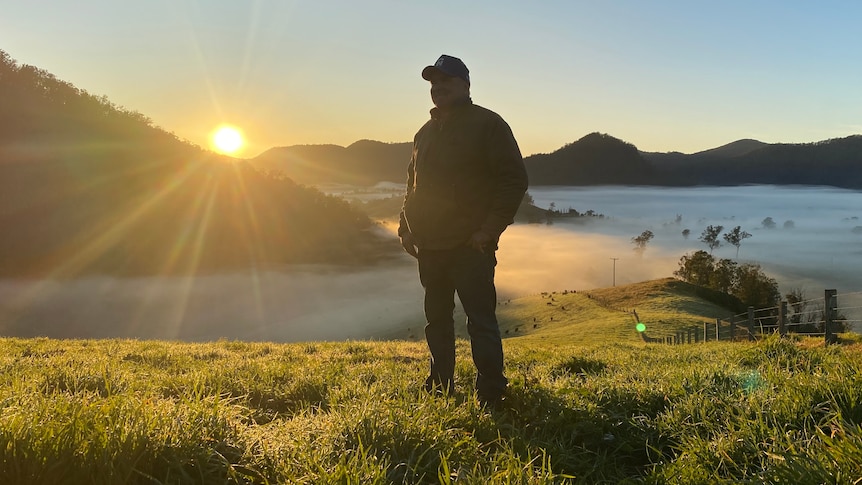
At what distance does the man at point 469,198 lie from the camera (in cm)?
383

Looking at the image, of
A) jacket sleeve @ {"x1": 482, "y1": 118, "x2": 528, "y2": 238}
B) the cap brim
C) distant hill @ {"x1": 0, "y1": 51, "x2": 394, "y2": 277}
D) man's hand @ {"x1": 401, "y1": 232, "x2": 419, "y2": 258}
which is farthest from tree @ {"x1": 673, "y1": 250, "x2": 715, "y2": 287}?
distant hill @ {"x1": 0, "y1": 51, "x2": 394, "y2": 277}

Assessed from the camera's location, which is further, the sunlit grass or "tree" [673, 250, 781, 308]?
"tree" [673, 250, 781, 308]

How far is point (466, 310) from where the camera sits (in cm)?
401

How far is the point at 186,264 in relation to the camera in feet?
638

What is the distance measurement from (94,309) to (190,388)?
661ft

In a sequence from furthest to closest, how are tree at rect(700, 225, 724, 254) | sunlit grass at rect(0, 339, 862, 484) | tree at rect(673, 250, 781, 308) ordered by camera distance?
tree at rect(700, 225, 724, 254), tree at rect(673, 250, 781, 308), sunlit grass at rect(0, 339, 862, 484)

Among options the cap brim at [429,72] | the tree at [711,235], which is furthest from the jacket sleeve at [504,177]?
the tree at [711,235]

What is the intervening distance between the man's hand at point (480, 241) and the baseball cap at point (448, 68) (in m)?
1.30

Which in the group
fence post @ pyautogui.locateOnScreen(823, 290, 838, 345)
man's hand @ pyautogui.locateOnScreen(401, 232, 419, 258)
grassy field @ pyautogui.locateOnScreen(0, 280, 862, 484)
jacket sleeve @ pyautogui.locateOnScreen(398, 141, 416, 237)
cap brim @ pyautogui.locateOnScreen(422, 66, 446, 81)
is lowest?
fence post @ pyautogui.locateOnScreen(823, 290, 838, 345)

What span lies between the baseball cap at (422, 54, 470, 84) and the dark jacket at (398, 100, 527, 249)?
0.24 m

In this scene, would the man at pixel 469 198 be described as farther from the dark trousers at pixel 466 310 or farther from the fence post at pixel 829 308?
the fence post at pixel 829 308

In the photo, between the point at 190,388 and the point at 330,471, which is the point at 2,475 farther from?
the point at 190,388

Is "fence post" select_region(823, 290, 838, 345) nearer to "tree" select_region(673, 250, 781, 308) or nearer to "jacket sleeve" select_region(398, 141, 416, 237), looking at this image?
"jacket sleeve" select_region(398, 141, 416, 237)

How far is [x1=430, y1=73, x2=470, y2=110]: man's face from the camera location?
13.2ft
